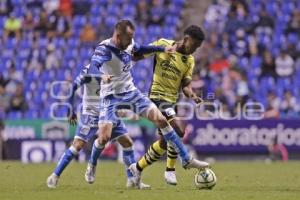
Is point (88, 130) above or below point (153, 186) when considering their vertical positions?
above

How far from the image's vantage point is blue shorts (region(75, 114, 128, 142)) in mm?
13852

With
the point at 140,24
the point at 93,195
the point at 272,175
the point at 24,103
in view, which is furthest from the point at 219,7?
the point at 93,195

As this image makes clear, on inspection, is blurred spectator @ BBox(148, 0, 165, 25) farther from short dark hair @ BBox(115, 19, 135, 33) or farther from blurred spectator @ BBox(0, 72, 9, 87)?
short dark hair @ BBox(115, 19, 135, 33)

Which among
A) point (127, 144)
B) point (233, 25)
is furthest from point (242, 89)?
point (127, 144)

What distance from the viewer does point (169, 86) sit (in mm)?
14438

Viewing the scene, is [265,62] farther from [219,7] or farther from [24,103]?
[24,103]

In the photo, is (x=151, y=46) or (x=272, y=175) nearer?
(x=151, y=46)

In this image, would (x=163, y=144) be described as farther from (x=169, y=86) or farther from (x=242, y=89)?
(x=242, y=89)

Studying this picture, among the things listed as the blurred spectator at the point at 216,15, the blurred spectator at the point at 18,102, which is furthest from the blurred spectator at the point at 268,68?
the blurred spectator at the point at 18,102

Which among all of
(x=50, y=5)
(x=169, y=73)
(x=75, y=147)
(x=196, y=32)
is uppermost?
(x=50, y=5)

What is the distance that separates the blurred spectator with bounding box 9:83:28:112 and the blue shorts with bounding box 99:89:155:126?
13.6m

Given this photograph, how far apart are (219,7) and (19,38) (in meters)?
7.33

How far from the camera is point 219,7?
3116 centimetres

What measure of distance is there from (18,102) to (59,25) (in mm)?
5017
